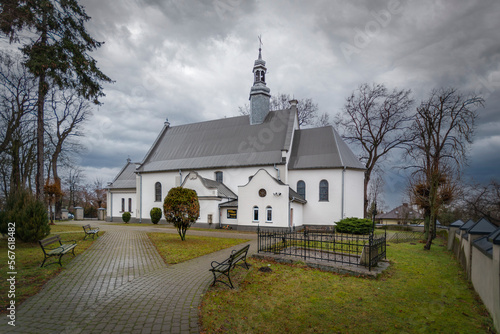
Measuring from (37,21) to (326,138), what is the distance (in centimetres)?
2229

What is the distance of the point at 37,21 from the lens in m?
11.4

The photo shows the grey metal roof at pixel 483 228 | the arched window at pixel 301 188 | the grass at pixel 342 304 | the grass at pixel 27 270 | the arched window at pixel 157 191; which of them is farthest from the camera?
the arched window at pixel 157 191

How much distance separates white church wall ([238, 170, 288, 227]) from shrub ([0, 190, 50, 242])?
13.8 metres

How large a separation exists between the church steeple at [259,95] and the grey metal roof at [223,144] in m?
0.77

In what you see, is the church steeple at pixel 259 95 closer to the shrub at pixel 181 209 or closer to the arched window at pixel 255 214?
the arched window at pixel 255 214

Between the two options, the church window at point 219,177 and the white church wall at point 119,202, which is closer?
the church window at point 219,177

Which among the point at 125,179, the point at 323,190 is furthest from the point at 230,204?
the point at 125,179

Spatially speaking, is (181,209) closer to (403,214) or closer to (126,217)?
(126,217)

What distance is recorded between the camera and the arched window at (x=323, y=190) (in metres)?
23.6

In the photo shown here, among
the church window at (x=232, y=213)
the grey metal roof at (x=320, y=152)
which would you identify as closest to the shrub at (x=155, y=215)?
the church window at (x=232, y=213)

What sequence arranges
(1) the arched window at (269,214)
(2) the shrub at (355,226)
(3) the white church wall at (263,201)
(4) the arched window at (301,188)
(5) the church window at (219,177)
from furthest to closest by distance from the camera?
1. (5) the church window at (219,177)
2. (4) the arched window at (301,188)
3. (1) the arched window at (269,214)
4. (3) the white church wall at (263,201)
5. (2) the shrub at (355,226)

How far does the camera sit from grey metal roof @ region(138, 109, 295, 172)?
25.8 meters

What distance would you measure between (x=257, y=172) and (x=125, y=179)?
21.4 meters

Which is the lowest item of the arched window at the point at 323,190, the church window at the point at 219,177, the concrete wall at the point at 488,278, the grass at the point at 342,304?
the grass at the point at 342,304
